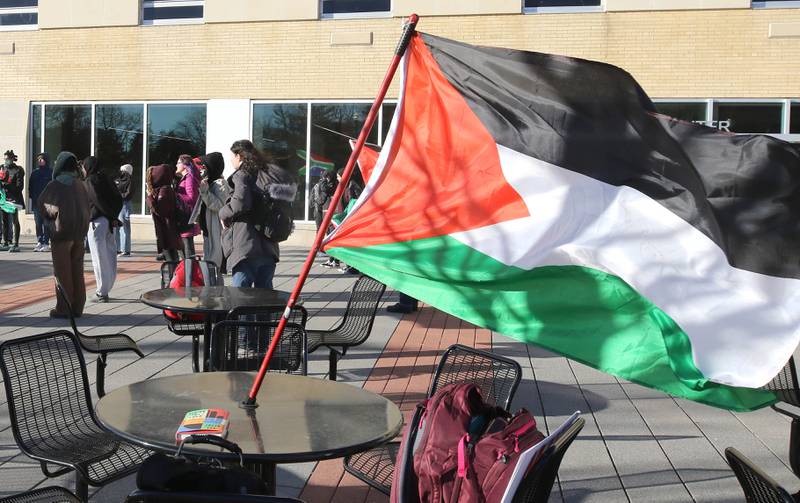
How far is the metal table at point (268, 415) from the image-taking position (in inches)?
120

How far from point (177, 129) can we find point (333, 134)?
12.9ft

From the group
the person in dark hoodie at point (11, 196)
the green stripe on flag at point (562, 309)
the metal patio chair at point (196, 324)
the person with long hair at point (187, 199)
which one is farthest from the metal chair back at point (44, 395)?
the person in dark hoodie at point (11, 196)

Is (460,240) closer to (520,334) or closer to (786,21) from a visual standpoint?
(520,334)

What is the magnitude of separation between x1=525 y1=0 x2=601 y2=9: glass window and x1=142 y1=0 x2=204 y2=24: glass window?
25.1 feet

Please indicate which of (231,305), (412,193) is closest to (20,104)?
(231,305)

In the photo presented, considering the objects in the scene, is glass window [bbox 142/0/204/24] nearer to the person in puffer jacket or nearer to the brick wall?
the brick wall

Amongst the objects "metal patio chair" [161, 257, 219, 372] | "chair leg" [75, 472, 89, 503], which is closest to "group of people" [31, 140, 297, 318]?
"metal patio chair" [161, 257, 219, 372]

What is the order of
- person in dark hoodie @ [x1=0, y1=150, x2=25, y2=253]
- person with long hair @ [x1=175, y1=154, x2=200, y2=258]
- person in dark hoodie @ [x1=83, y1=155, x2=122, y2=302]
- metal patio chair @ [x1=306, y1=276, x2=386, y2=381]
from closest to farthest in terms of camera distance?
1. metal patio chair @ [x1=306, y1=276, x2=386, y2=381]
2. person in dark hoodie @ [x1=83, y1=155, x2=122, y2=302]
3. person with long hair @ [x1=175, y1=154, x2=200, y2=258]
4. person in dark hoodie @ [x1=0, y1=150, x2=25, y2=253]

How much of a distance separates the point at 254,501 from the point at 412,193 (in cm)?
155

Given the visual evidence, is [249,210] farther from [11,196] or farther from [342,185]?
[11,196]

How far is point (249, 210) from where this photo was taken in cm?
713

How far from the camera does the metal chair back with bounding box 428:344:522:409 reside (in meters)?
4.33

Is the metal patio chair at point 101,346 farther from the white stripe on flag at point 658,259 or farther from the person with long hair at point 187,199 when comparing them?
the person with long hair at point 187,199

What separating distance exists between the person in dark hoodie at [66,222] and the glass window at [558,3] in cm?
1182
